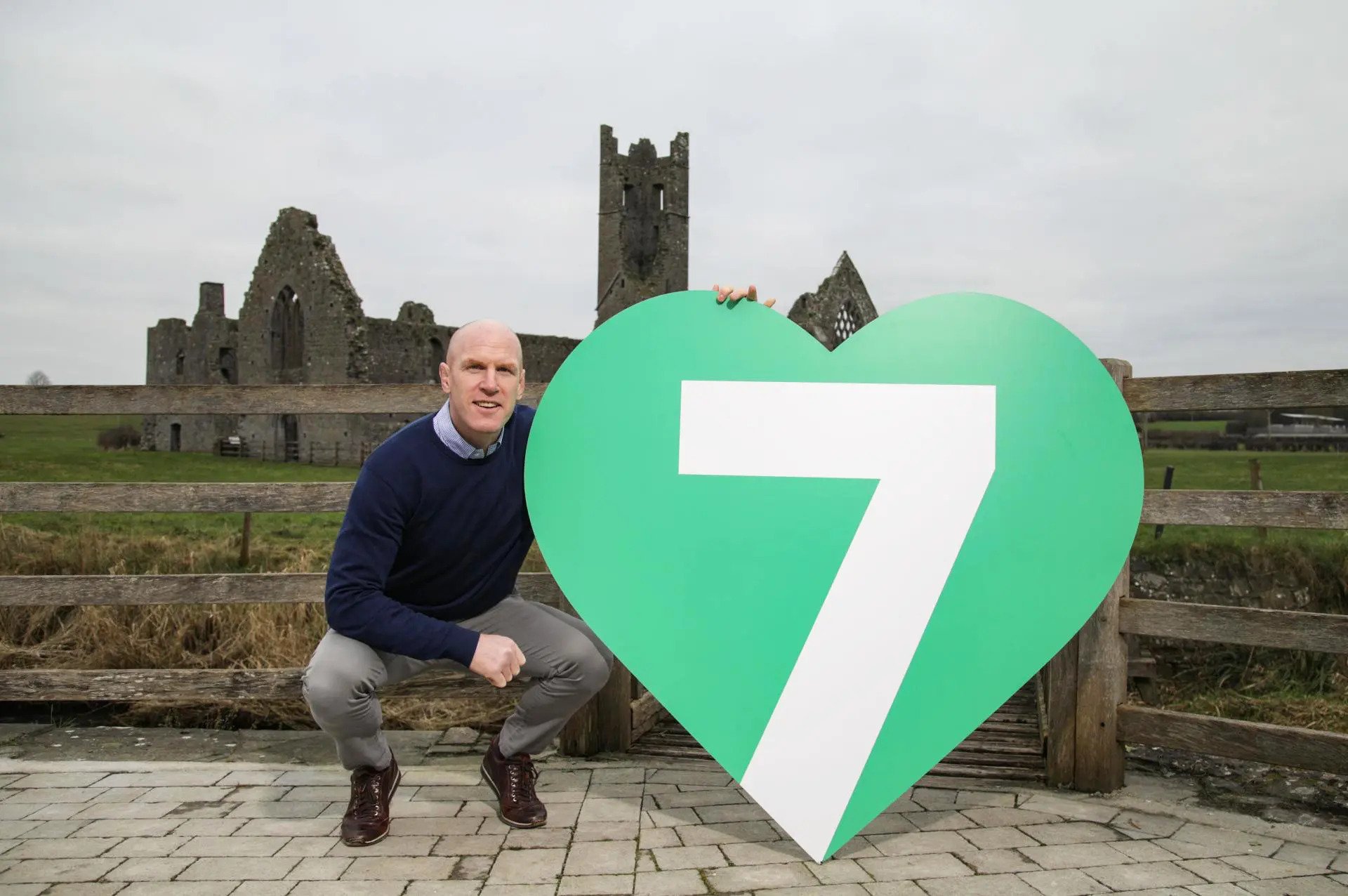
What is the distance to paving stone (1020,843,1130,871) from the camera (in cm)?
277

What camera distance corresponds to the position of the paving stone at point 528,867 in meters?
2.64

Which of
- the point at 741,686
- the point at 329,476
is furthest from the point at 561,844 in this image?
the point at 329,476

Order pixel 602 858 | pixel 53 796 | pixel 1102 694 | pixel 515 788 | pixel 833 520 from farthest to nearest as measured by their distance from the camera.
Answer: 1. pixel 1102 694
2. pixel 53 796
3. pixel 515 788
4. pixel 833 520
5. pixel 602 858

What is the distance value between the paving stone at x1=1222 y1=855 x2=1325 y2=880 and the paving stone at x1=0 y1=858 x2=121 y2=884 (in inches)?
125

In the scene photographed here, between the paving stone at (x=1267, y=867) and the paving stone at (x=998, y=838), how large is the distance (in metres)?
0.54

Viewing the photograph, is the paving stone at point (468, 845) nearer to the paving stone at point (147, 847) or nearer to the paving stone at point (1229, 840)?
the paving stone at point (147, 847)

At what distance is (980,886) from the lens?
2615 millimetres

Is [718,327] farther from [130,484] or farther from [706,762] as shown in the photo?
[130,484]

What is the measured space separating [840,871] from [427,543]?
153cm

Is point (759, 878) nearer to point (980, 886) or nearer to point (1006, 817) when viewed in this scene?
point (980, 886)

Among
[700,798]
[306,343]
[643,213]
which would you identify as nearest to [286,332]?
[306,343]

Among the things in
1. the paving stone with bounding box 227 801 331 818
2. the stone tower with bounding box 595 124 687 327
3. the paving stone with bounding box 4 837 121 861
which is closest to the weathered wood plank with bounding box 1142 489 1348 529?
the paving stone with bounding box 227 801 331 818

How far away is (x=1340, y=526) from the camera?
3.13m

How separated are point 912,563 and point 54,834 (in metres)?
2.71
